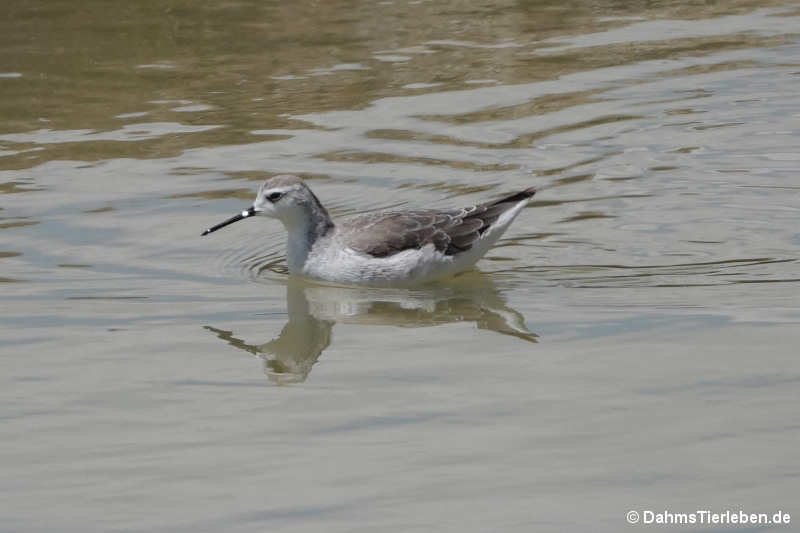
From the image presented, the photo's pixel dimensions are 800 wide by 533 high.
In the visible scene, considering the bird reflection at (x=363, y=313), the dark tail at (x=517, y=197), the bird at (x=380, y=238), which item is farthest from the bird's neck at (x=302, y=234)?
the dark tail at (x=517, y=197)

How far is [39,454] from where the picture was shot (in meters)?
8.19

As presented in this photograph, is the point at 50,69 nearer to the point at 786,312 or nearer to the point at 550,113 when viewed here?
the point at 550,113

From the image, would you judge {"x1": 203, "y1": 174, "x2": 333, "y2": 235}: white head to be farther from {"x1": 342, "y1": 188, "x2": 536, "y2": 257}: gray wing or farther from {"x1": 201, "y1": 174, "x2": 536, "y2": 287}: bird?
{"x1": 342, "y1": 188, "x2": 536, "y2": 257}: gray wing

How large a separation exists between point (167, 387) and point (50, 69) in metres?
10.0

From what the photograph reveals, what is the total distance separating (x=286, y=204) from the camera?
12.0m

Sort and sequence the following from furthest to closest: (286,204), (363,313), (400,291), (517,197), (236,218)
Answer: (517,197)
(286,204)
(236,218)
(400,291)
(363,313)

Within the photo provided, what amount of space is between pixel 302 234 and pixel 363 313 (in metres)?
1.19

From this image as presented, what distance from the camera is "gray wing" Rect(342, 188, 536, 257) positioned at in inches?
462

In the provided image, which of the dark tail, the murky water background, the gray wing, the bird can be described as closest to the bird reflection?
the murky water background

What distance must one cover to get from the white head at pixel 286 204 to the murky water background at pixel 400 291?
1.80 ft

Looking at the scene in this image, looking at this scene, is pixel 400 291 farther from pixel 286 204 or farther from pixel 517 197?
pixel 517 197

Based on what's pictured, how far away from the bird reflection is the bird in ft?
0.49

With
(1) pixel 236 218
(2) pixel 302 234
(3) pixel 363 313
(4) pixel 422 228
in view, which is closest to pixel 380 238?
(4) pixel 422 228

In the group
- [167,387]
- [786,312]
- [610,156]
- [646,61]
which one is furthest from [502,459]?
[646,61]
